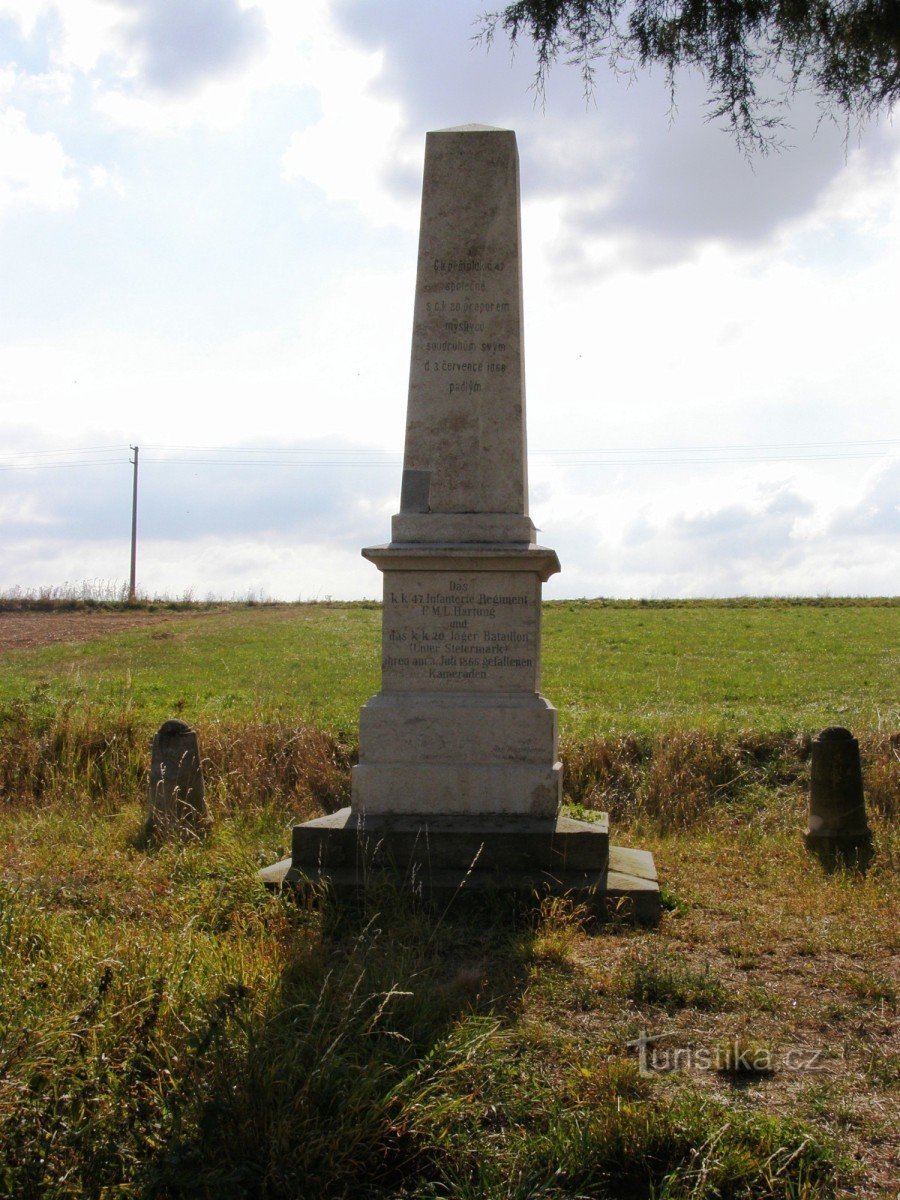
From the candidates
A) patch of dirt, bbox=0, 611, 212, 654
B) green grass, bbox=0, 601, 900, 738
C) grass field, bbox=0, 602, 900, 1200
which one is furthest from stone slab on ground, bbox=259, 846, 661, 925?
patch of dirt, bbox=0, 611, 212, 654

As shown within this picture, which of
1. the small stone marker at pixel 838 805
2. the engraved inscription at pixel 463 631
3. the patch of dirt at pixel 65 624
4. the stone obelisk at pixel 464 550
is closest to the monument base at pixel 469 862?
the stone obelisk at pixel 464 550

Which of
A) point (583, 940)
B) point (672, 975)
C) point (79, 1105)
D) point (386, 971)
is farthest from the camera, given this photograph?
point (583, 940)

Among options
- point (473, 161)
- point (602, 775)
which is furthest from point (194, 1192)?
point (602, 775)

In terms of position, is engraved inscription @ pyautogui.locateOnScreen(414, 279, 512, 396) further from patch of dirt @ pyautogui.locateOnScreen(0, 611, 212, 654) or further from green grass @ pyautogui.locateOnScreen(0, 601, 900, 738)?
patch of dirt @ pyautogui.locateOnScreen(0, 611, 212, 654)

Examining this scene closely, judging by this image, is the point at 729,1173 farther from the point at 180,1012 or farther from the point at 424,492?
the point at 424,492

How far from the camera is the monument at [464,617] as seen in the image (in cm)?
593

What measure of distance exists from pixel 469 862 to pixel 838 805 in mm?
3076

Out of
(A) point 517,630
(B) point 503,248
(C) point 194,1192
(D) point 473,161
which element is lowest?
(C) point 194,1192

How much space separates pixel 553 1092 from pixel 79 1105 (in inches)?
57.3

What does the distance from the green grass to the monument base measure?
438cm

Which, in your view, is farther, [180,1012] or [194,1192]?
[180,1012]

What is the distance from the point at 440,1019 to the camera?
3.89 meters

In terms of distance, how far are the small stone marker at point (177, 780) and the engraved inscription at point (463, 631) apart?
242cm

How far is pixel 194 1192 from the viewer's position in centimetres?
282
